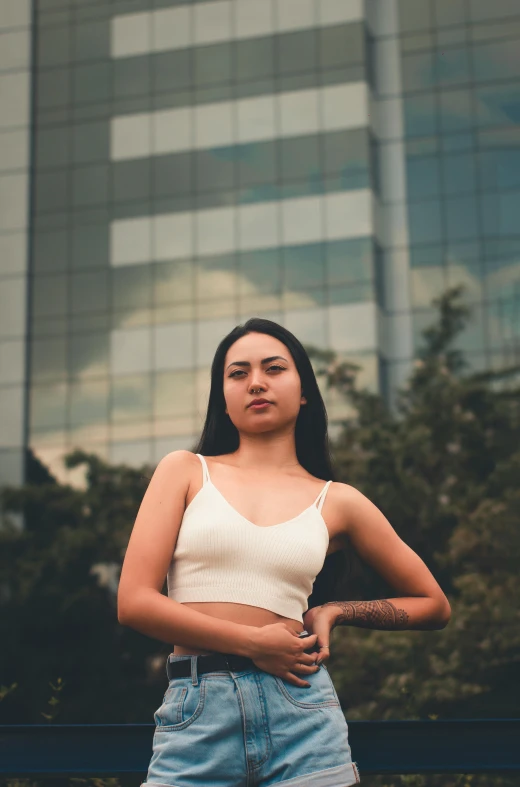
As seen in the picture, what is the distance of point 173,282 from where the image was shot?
32.8 m

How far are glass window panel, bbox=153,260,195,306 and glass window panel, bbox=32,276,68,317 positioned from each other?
325 cm

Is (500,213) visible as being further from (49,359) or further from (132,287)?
(49,359)

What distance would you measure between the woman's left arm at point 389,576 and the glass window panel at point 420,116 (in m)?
32.5

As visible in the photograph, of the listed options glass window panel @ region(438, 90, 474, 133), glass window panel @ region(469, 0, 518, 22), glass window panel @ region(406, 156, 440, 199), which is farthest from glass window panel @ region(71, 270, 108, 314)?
glass window panel @ region(469, 0, 518, 22)

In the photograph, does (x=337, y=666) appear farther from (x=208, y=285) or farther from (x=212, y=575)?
(x=208, y=285)

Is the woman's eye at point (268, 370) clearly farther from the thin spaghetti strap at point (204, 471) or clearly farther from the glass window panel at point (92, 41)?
the glass window panel at point (92, 41)

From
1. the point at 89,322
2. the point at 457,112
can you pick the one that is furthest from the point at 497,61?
the point at 89,322

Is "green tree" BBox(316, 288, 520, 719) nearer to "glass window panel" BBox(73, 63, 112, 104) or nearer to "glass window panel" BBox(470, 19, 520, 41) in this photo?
"glass window panel" BBox(470, 19, 520, 41)

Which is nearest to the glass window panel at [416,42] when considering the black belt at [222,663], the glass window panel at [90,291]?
the glass window panel at [90,291]

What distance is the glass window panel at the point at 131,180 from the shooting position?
33875 millimetres

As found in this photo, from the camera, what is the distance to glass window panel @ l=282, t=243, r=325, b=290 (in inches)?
1246

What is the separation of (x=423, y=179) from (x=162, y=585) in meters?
32.1

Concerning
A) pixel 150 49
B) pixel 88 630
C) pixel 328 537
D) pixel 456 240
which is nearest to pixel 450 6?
pixel 456 240

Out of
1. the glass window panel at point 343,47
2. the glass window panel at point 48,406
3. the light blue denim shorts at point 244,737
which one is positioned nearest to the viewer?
the light blue denim shorts at point 244,737
